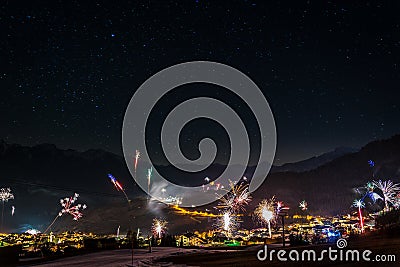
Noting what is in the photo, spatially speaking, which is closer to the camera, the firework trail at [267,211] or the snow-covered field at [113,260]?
the snow-covered field at [113,260]

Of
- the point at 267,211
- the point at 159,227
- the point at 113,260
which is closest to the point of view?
the point at 113,260

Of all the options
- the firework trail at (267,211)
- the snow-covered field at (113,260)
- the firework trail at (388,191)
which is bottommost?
the snow-covered field at (113,260)

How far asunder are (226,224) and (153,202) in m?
89.5

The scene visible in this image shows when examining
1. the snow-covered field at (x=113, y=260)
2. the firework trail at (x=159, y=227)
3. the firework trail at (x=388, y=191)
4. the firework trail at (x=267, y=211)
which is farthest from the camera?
the firework trail at (x=159, y=227)

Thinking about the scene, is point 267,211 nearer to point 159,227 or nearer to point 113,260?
point 159,227

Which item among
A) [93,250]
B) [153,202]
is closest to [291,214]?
[153,202]

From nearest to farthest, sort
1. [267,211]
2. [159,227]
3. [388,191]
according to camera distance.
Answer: [388,191] → [267,211] → [159,227]

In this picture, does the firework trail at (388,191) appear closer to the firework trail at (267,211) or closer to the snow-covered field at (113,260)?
the firework trail at (267,211)

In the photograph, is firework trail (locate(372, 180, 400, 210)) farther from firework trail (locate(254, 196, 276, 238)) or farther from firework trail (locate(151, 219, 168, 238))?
firework trail (locate(151, 219, 168, 238))

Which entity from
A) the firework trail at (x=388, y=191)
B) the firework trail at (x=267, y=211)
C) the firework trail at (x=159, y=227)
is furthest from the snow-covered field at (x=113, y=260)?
the firework trail at (x=388, y=191)

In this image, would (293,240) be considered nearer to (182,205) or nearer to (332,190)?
(182,205)

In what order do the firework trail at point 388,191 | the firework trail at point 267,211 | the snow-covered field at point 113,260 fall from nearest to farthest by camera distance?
1. the snow-covered field at point 113,260
2. the firework trail at point 388,191
3. the firework trail at point 267,211

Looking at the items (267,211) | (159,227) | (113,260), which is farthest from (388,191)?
(113,260)

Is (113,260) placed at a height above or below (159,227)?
below
